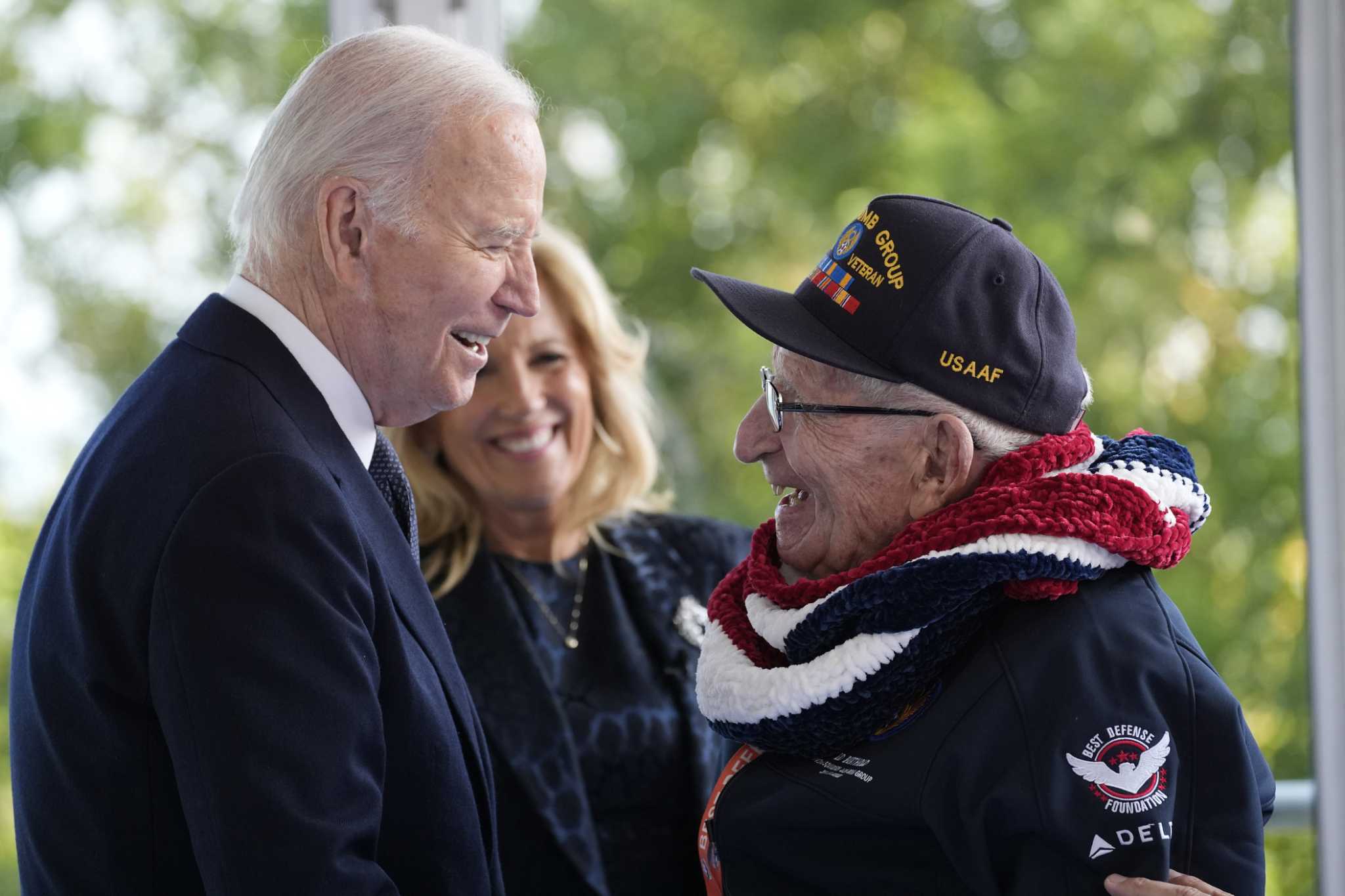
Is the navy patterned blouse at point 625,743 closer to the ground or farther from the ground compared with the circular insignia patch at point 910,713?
closer to the ground

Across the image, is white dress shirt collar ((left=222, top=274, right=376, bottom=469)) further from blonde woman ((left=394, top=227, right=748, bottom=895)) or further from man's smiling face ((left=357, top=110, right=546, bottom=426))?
blonde woman ((left=394, top=227, right=748, bottom=895))

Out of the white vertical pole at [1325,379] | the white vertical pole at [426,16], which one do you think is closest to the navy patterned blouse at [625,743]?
the white vertical pole at [426,16]

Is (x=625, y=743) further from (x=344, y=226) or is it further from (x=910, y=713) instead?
(x=344, y=226)

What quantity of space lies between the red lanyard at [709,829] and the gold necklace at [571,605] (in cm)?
64

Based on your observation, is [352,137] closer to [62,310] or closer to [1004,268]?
[1004,268]

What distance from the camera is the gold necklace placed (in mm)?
2088

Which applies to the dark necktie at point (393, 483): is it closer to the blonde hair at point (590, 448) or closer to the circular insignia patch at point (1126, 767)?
the blonde hair at point (590, 448)

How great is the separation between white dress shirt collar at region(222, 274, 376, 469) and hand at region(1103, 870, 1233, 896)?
0.88 m

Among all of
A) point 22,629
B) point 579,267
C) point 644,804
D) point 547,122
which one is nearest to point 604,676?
point 644,804

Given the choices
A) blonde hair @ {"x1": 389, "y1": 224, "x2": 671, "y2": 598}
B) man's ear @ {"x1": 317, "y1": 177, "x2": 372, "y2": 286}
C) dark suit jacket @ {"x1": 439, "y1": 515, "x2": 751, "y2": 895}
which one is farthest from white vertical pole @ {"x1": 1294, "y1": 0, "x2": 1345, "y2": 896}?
man's ear @ {"x1": 317, "y1": 177, "x2": 372, "y2": 286}

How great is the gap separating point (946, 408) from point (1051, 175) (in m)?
1.40

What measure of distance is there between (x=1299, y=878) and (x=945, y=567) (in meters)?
1.86

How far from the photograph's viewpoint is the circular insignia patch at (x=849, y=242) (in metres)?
1.40

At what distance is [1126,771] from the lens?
1.13 meters
